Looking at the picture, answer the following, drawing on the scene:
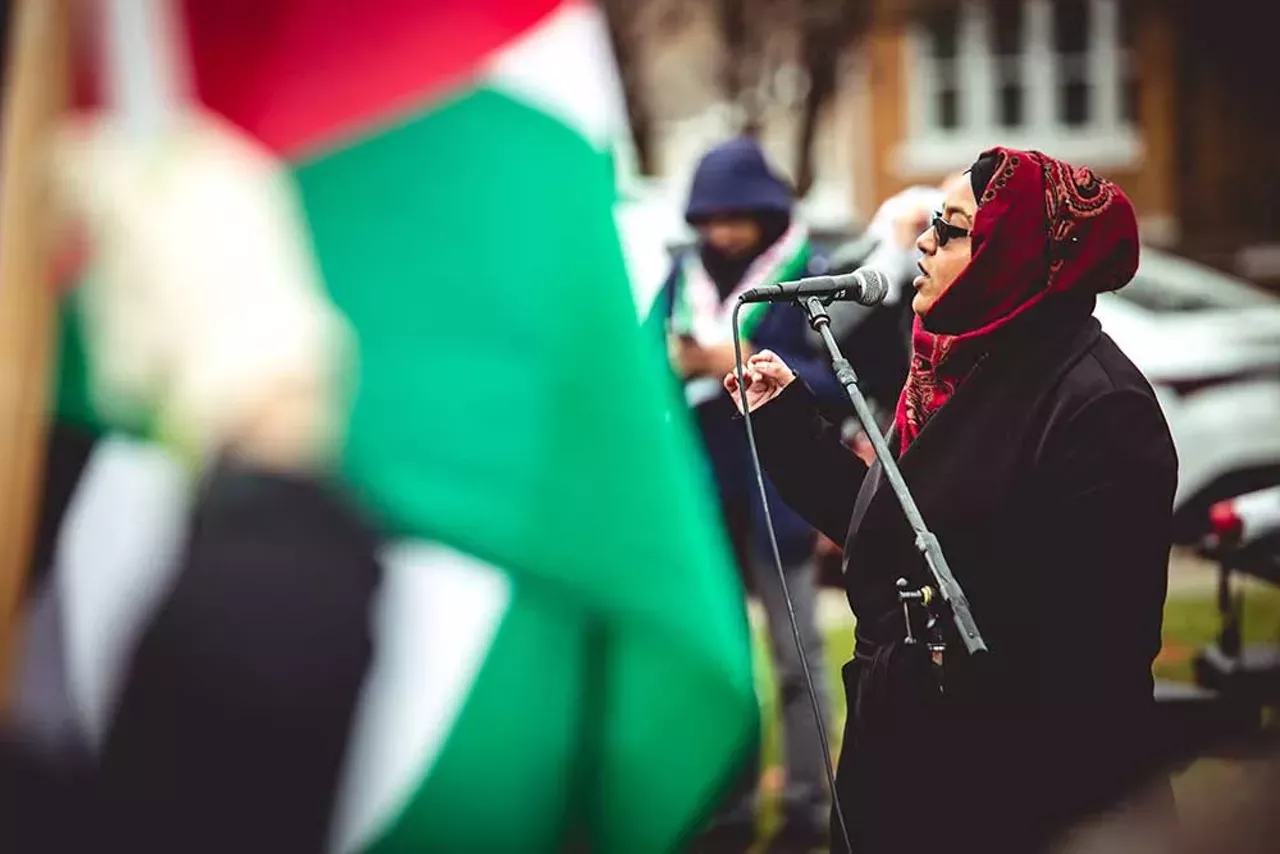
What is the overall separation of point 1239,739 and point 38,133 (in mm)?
2466

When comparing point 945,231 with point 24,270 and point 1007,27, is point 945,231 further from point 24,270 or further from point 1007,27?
point 1007,27

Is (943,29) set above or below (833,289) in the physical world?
below

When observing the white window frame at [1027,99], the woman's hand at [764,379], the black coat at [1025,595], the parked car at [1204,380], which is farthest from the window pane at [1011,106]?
the black coat at [1025,595]

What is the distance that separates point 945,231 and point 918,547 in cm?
49

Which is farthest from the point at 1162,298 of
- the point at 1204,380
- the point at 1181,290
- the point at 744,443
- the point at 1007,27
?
the point at 1007,27

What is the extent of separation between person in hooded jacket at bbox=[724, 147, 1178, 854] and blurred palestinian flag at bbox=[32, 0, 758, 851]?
2.30 feet

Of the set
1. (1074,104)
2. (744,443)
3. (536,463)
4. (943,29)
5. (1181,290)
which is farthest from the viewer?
(1074,104)

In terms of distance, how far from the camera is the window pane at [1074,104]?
2608 centimetres

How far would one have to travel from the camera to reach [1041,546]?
107 inches

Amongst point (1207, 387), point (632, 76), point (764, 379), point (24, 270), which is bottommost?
point (632, 76)

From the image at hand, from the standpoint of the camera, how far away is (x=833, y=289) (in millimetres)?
2932

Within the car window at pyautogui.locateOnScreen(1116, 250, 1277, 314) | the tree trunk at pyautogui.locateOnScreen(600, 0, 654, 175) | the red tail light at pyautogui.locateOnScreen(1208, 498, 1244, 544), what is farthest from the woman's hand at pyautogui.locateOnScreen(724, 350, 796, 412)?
the tree trunk at pyautogui.locateOnScreen(600, 0, 654, 175)

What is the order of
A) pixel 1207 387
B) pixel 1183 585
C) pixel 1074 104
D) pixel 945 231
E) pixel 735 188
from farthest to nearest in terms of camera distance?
1. pixel 1074 104
2. pixel 1183 585
3. pixel 1207 387
4. pixel 735 188
5. pixel 945 231

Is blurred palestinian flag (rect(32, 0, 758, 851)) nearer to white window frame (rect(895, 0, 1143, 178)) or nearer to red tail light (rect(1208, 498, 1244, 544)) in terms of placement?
red tail light (rect(1208, 498, 1244, 544))
